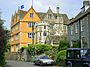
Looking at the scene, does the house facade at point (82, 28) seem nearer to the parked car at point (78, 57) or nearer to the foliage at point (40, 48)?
the foliage at point (40, 48)

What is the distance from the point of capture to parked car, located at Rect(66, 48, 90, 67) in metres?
24.8

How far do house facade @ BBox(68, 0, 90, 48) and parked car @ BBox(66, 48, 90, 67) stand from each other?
56.3ft

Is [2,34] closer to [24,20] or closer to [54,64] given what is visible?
[54,64]

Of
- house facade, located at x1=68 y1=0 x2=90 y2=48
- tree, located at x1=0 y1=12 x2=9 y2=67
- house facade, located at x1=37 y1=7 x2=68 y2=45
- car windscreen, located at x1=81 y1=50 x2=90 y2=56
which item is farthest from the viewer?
house facade, located at x1=37 y1=7 x2=68 y2=45

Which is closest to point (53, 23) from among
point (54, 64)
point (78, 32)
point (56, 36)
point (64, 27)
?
point (64, 27)

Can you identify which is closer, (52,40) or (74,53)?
(74,53)

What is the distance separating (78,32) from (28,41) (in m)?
40.0

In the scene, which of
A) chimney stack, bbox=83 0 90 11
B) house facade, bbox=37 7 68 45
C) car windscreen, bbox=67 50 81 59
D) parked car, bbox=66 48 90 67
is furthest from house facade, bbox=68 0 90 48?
house facade, bbox=37 7 68 45

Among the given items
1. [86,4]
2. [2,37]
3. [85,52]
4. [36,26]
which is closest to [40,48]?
[86,4]

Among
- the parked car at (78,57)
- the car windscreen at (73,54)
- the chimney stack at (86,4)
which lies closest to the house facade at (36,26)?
the chimney stack at (86,4)

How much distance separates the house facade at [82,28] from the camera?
1777 inches

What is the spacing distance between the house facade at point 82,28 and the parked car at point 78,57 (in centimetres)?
1716

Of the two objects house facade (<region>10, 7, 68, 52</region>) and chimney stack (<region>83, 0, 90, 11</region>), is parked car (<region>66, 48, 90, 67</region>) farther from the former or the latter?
house facade (<region>10, 7, 68, 52</region>)

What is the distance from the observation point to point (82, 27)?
157 ft
